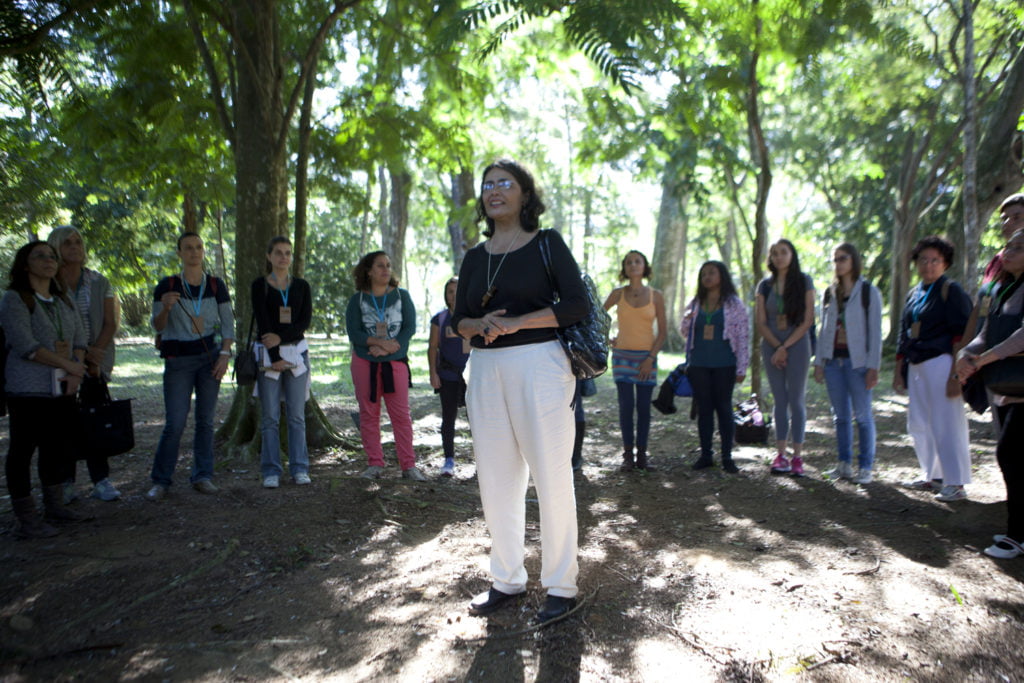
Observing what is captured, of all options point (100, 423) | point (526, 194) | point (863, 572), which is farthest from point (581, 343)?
point (100, 423)

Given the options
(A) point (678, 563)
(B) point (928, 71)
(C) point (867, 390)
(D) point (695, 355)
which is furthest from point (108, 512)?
(B) point (928, 71)

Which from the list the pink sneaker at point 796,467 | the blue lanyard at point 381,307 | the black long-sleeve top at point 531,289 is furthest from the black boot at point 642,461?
the black long-sleeve top at point 531,289

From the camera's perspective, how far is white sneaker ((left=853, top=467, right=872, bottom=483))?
634 centimetres

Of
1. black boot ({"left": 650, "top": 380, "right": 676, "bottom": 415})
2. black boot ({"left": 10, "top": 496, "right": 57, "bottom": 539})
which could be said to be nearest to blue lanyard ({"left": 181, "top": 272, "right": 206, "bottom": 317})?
black boot ({"left": 10, "top": 496, "right": 57, "bottom": 539})

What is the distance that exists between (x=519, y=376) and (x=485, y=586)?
4.76 feet

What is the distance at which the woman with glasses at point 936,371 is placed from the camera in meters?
5.47

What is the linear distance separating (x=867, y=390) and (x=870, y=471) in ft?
2.57

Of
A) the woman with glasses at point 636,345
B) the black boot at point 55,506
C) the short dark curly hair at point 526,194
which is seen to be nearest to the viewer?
the short dark curly hair at point 526,194

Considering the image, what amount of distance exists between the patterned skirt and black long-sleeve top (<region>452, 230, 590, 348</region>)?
366cm

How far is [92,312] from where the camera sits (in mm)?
5688

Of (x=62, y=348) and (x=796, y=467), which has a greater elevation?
(x=62, y=348)

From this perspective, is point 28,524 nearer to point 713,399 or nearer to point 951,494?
point 713,399

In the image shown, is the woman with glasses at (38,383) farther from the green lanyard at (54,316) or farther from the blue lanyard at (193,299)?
the blue lanyard at (193,299)

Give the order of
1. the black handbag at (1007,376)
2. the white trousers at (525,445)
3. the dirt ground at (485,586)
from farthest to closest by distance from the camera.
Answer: the black handbag at (1007,376) < the white trousers at (525,445) < the dirt ground at (485,586)
